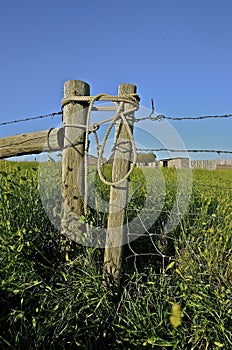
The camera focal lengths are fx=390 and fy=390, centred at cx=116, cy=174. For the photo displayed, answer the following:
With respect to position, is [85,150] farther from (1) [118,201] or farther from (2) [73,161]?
(1) [118,201]

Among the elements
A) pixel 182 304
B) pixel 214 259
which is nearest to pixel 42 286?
pixel 182 304

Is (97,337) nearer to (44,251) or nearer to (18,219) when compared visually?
(44,251)

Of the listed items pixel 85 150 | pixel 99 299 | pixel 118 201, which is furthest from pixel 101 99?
pixel 99 299

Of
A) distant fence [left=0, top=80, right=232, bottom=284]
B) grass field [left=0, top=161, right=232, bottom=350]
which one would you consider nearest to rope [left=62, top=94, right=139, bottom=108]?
distant fence [left=0, top=80, right=232, bottom=284]

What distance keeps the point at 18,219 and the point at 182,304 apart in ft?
4.26

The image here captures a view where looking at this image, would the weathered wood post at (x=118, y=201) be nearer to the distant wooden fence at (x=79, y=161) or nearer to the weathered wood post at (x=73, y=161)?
the distant wooden fence at (x=79, y=161)

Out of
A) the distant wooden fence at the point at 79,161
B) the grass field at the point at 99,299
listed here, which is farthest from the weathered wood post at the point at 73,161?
the grass field at the point at 99,299

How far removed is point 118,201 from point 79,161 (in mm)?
440

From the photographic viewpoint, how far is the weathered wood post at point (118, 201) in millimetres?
2508

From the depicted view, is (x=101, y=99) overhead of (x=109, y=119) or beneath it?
overhead

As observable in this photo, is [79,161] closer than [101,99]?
No

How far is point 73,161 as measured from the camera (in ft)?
8.98

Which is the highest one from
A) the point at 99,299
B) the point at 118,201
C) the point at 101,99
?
the point at 101,99

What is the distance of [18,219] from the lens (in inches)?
112
